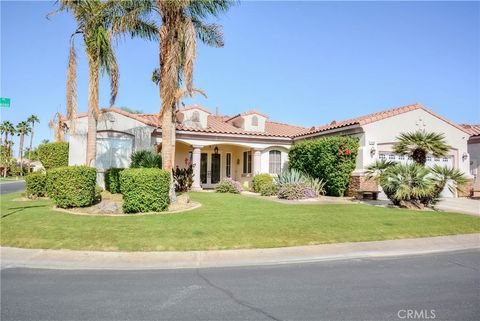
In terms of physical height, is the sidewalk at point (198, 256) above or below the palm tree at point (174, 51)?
below

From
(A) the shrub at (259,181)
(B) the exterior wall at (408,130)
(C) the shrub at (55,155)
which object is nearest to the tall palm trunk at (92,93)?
(C) the shrub at (55,155)

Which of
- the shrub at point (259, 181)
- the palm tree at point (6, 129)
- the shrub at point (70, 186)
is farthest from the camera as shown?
the palm tree at point (6, 129)

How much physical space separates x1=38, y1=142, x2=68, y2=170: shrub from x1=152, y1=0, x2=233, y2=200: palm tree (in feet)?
28.9

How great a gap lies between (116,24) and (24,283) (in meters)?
10.3

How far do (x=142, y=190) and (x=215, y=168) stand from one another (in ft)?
44.0

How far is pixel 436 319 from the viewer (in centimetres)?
398

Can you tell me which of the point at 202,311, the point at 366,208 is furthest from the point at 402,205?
the point at 202,311

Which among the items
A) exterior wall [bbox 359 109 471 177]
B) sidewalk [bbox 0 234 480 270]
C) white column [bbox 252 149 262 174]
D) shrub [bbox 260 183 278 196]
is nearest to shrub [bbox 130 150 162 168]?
shrub [bbox 260 183 278 196]

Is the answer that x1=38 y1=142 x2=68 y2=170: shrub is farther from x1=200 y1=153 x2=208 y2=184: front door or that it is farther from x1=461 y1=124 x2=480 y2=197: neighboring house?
x1=461 y1=124 x2=480 y2=197: neighboring house

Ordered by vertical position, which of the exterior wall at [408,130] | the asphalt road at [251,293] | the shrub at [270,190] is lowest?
the asphalt road at [251,293]

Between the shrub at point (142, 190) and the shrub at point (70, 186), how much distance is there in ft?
5.65

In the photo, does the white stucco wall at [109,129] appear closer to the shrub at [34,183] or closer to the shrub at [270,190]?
the shrub at [34,183]

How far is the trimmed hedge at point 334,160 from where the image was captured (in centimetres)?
1705

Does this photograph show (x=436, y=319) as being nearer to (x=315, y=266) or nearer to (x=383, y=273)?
(x=383, y=273)
